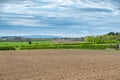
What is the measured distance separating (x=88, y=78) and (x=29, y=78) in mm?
3450

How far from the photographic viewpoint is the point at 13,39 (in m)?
195

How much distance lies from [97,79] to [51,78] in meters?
2.72

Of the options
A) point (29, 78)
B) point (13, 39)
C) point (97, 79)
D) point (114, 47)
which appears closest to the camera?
point (97, 79)

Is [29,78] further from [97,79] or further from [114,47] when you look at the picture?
[114,47]

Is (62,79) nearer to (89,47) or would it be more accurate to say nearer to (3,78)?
(3,78)

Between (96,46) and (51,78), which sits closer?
(51,78)

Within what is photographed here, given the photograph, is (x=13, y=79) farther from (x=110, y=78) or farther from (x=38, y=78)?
(x=110, y=78)

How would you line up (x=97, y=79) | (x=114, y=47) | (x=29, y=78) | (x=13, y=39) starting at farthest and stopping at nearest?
(x=13, y=39)
(x=114, y=47)
(x=29, y=78)
(x=97, y=79)

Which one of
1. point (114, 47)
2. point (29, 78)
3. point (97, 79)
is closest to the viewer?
point (97, 79)

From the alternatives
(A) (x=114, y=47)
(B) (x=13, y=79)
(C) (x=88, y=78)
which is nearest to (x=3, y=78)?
(B) (x=13, y=79)

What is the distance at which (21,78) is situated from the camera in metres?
19.9

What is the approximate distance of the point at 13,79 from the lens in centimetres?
1936

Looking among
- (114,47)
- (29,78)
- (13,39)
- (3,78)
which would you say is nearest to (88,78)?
(29,78)

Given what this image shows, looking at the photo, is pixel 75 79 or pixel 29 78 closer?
pixel 75 79
